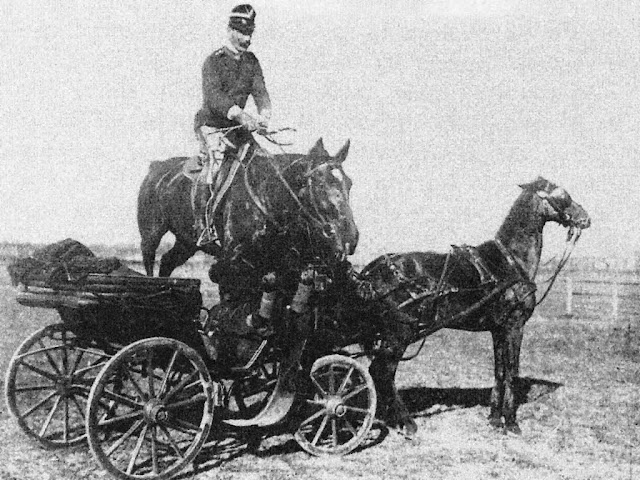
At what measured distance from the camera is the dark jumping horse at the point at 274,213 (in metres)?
6.03

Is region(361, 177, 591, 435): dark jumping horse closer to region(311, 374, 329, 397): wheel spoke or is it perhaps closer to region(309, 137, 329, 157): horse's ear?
region(311, 374, 329, 397): wheel spoke

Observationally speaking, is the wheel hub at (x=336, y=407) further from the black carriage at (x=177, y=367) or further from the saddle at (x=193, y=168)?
the saddle at (x=193, y=168)

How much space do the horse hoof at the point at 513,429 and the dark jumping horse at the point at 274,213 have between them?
8.38ft

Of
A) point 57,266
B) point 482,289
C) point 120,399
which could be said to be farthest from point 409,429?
point 57,266

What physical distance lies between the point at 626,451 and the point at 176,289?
14.9 ft

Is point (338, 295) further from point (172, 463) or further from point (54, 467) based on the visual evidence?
point (54, 467)

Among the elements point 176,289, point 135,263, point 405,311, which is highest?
point 176,289

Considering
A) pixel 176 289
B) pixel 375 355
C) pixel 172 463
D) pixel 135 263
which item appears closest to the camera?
pixel 176 289

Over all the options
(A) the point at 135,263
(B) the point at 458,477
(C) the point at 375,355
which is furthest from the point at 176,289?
(A) the point at 135,263

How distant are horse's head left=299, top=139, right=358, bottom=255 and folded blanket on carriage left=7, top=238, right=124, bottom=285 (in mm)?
1972

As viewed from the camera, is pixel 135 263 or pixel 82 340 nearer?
pixel 82 340

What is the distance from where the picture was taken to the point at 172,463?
5.80m

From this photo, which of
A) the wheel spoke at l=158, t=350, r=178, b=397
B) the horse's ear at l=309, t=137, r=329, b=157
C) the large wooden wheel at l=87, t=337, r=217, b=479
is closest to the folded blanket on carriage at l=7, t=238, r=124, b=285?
the large wooden wheel at l=87, t=337, r=217, b=479

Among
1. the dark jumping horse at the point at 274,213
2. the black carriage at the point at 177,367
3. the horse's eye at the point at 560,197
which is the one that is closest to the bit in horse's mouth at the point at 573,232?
the horse's eye at the point at 560,197
